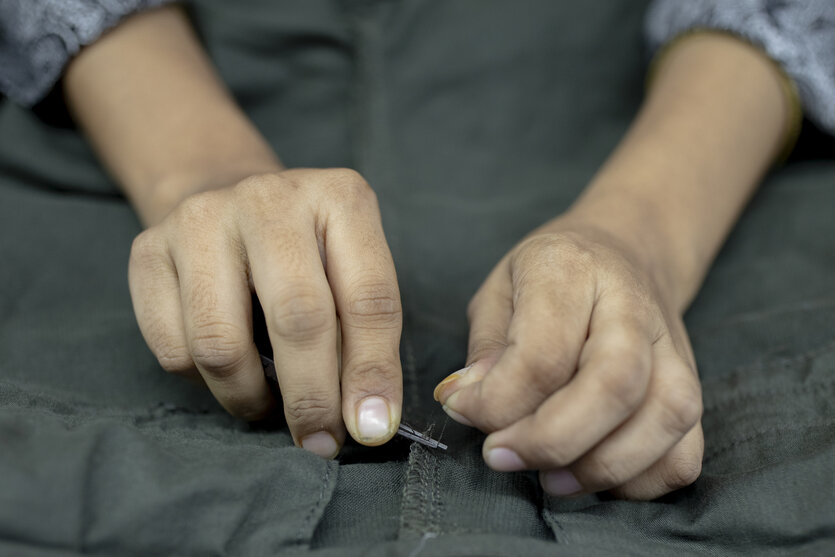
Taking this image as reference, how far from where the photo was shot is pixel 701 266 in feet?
2.68

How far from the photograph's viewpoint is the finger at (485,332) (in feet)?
1.90

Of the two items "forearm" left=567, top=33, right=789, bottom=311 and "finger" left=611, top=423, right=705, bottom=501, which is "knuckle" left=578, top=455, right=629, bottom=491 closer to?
"finger" left=611, top=423, right=705, bottom=501

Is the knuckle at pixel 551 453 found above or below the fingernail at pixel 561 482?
above

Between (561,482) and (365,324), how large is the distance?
7.9 inches

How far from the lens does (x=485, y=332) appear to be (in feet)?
2.11

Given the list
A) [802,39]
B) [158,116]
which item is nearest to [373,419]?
[158,116]

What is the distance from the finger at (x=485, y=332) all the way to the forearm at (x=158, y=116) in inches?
11.5

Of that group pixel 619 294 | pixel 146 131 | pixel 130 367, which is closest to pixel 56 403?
pixel 130 367

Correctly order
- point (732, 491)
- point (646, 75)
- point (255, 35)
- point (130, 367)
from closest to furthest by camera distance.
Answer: point (732, 491) < point (130, 367) < point (255, 35) < point (646, 75)

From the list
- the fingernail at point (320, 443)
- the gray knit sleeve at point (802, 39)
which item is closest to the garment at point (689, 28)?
the gray knit sleeve at point (802, 39)

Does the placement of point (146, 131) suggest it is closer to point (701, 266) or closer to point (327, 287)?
point (327, 287)

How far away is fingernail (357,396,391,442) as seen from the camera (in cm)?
57

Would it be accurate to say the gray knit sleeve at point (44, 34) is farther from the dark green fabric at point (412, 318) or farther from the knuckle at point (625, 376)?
the knuckle at point (625, 376)

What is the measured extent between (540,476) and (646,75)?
2.35 feet
